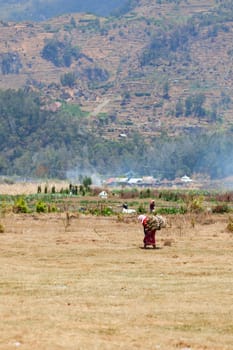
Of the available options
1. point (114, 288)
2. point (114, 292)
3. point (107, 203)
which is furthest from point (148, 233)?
point (107, 203)

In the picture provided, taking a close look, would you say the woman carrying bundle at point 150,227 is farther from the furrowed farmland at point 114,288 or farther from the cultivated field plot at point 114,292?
the furrowed farmland at point 114,288

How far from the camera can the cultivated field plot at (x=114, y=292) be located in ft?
58.3

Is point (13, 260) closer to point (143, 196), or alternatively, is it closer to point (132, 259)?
point (132, 259)

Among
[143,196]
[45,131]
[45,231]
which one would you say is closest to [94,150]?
[45,131]

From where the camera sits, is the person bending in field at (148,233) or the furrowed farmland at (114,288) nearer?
the furrowed farmland at (114,288)

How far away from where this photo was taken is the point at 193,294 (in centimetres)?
2280

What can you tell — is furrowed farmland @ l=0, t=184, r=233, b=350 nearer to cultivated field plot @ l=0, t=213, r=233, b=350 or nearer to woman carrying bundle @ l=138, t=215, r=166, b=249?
cultivated field plot @ l=0, t=213, r=233, b=350

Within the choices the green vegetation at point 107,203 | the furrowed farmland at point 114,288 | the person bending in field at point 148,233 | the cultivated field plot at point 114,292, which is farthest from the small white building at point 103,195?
the person bending in field at point 148,233

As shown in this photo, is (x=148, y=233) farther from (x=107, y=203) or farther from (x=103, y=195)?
(x=103, y=195)

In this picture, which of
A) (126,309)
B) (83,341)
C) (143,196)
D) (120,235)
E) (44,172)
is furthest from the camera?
(44,172)

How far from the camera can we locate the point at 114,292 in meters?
22.8

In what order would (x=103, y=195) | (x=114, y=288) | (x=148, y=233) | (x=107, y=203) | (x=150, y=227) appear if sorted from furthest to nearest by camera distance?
1. (x=103, y=195)
2. (x=107, y=203)
3. (x=148, y=233)
4. (x=150, y=227)
5. (x=114, y=288)

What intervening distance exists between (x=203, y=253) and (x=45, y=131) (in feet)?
497

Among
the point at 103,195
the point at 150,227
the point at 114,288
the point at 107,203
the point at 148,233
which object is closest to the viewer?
the point at 114,288
